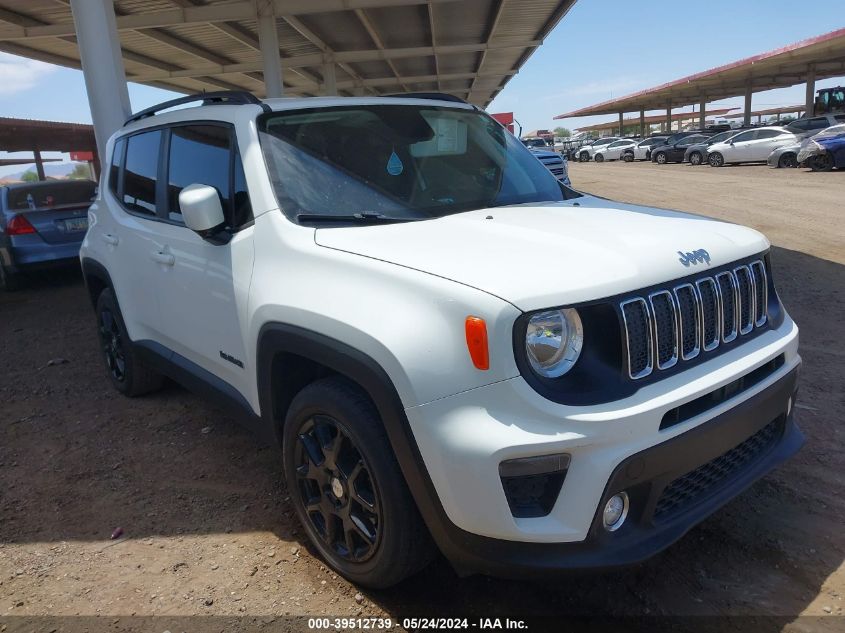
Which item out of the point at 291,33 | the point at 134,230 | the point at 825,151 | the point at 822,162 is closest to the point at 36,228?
the point at 134,230

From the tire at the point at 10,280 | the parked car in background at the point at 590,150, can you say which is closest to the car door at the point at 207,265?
the tire at the point at 10,280

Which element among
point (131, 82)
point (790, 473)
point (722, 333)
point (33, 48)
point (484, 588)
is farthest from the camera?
point (131, 82)

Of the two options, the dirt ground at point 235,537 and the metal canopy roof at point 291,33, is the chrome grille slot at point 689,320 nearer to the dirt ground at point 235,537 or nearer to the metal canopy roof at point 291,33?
the dirt ground at point 235,537

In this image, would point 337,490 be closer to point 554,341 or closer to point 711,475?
point 554,341

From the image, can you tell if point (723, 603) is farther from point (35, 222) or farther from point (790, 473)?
point (35, 222)

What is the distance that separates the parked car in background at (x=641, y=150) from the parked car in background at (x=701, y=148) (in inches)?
244

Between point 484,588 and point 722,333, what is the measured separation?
136cm

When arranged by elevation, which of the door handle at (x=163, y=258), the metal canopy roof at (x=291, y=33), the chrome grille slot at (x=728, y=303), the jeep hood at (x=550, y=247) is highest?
the metal canopy roof at (x=291, y=33)

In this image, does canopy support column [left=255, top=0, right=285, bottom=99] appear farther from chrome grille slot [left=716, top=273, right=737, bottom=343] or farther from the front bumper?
the front bumper

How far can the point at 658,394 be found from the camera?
2094 mm

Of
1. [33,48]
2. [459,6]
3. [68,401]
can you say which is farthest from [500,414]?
[33,48]

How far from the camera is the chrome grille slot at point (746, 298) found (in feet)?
8.52

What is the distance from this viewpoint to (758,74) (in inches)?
1786

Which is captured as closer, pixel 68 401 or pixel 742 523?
pixel 742 523
